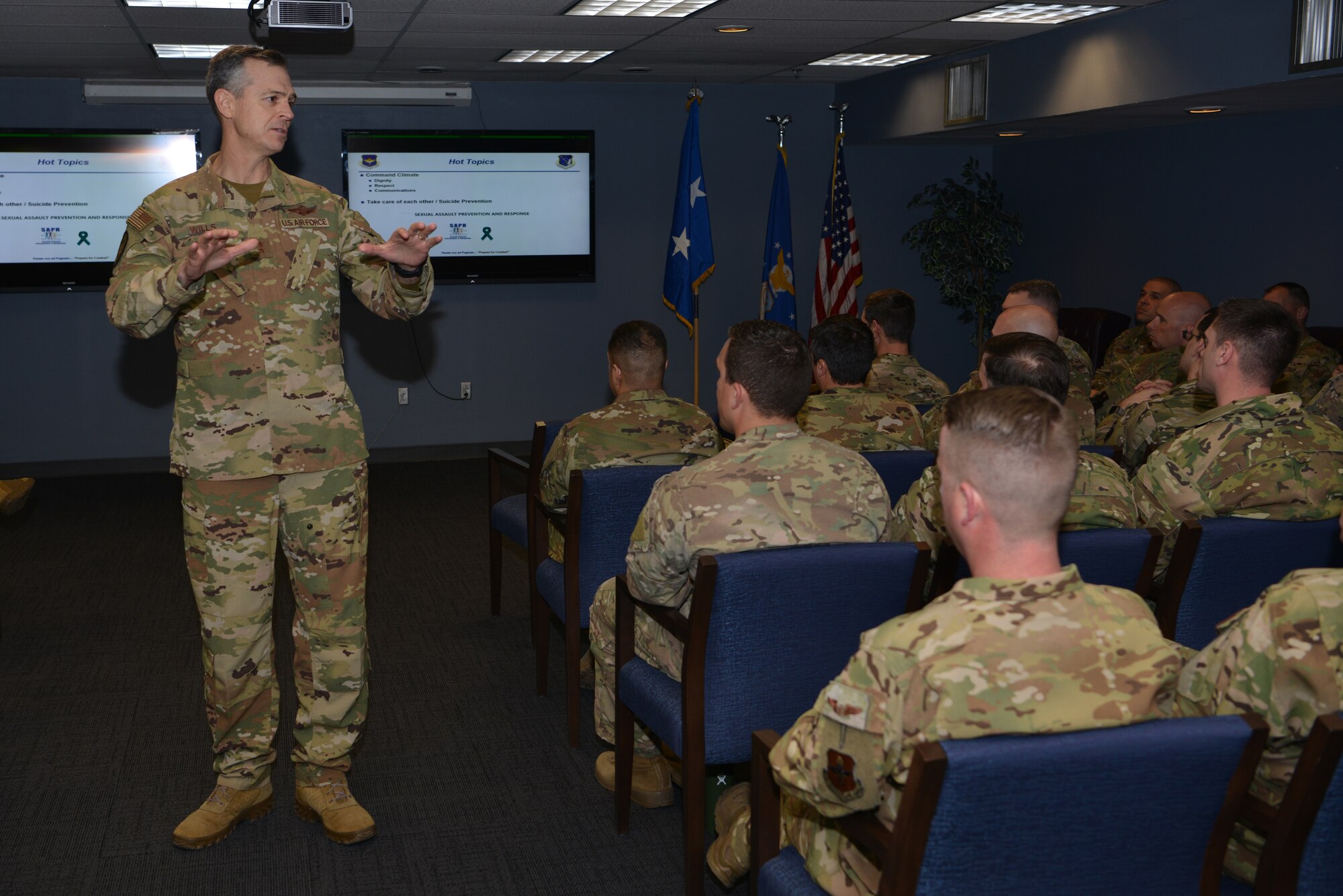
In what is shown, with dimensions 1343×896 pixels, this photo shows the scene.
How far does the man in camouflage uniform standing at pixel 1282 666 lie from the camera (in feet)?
4.95

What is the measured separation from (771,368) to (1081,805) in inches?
52.1

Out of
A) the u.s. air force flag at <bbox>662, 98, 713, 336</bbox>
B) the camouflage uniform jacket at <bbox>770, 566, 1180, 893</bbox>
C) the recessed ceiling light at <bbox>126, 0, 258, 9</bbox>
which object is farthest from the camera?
the u.s. air force flag at <bbox>662, 98, 713, 336</bbox>

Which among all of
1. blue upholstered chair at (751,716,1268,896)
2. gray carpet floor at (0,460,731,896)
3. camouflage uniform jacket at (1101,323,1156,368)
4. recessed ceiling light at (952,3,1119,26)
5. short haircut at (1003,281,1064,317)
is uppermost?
recessed ceiling light at (952,3,1119,26)

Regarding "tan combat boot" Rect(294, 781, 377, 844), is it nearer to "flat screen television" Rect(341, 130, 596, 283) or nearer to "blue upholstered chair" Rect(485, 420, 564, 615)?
"blue upholstered chair" Rect(485, 420, 564, 615)

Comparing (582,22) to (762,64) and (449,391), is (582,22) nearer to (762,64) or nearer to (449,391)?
(762,64)

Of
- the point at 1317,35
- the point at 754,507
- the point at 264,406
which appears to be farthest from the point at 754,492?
the point at 1317,35

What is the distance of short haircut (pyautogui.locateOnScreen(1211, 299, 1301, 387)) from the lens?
114 inches

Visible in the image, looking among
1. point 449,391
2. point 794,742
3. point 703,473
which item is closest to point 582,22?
point 449,391

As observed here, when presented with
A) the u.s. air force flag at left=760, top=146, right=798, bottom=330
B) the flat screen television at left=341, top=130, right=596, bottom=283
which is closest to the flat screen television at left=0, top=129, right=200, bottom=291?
the flat screen television at left=341, top=130, right=596, bottom=283

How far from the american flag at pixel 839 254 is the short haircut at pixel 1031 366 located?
553 cm

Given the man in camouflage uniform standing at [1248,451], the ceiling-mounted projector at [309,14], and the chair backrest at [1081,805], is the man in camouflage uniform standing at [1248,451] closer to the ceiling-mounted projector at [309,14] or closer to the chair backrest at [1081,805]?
the chair backrest at [1081,805]

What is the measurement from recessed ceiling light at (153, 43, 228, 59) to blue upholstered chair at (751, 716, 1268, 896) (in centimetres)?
600

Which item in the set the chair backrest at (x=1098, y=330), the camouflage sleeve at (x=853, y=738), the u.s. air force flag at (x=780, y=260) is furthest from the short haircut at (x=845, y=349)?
the u.s. air force flag at (x=780, y=260)

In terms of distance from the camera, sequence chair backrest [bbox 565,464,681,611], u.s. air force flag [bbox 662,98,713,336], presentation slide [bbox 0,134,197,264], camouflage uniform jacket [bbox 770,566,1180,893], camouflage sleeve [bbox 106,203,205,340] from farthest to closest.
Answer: u.s. air force flag [bbox 662,98,713,336] → presentation slide [bbox 0,134,197,264] → chair backrest [bbox 565,464,681,611] → camouflage sleeve [bbox 106,203,205,340] → camouflage uniform jacket [bbox 770,566,1180,893]
